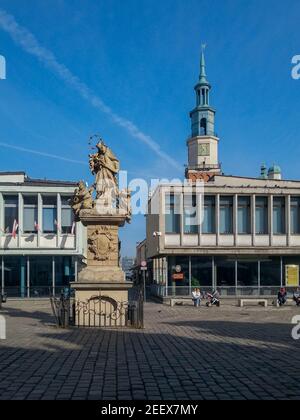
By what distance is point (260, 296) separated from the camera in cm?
4206

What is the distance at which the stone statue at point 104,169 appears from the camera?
65.8 ft

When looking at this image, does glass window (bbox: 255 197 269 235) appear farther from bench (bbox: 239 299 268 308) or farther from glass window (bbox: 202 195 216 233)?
bench (bbox: 239 299 268 308)

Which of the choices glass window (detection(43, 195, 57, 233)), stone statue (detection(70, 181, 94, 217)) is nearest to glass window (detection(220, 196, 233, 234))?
glass window (detection(43, 195, 57, 233))

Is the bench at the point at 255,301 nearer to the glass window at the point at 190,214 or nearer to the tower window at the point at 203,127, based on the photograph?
the glass window at the point at 190,214

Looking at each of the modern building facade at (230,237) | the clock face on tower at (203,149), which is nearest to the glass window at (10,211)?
the modern building facade at (230,237)

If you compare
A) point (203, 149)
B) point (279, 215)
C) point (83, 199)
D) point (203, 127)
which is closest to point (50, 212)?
point (279, 215)

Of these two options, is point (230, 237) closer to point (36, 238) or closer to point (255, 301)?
point (255, 301)

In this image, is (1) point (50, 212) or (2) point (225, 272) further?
(1) point (50, 212)

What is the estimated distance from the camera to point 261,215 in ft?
147

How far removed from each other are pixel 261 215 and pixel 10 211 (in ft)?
69.4

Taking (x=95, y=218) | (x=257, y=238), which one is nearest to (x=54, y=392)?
(x=95, y=218)

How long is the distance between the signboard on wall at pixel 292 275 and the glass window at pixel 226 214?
5.71 m

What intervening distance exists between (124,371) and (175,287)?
31431mm

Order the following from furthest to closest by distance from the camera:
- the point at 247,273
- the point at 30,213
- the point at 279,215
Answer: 1. the point at 30,213
2. the point at 279,215
3. the point at 247,273
